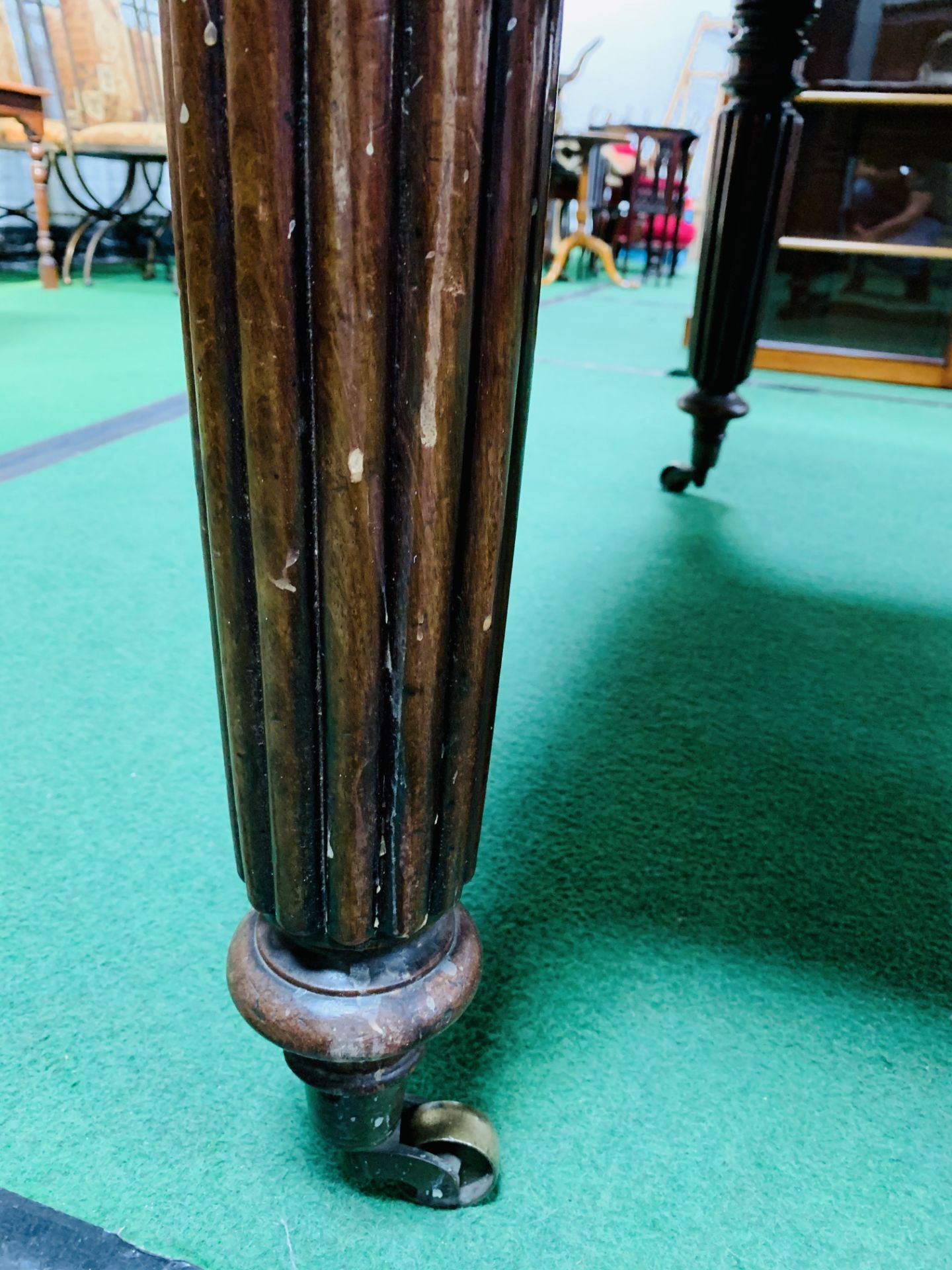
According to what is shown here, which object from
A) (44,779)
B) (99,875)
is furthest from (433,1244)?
(44,779)

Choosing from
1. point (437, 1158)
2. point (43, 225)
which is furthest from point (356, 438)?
point (43, 225)

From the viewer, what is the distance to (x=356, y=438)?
A: 0.25 meters

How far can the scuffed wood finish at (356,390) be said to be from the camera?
224mm

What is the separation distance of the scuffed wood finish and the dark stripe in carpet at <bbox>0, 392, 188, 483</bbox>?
103cm

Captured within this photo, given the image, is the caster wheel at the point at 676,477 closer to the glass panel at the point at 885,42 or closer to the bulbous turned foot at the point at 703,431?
the bulbous turned foot at the point at 703,431

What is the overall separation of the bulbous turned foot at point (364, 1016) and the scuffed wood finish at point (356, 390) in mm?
29

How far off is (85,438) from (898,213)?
1.92m

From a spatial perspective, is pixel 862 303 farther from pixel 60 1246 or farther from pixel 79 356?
pixel 60 1246

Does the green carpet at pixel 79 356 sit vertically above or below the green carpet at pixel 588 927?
below

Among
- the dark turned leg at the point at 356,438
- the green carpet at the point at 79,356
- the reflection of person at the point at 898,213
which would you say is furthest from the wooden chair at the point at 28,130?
the dark turned leg at the point at 356,438

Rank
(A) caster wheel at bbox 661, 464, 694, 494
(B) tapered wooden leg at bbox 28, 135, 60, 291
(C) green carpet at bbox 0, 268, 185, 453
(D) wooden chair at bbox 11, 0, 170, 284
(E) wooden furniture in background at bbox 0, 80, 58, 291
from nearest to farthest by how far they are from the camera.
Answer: (A) caster wheel at bbox 661, 464, 694, 494 < (C) green carpet at bbox 0, 268, 185, 453 < (E) wooden furniture in background at bbox 0, 80, 58, 291 < (B) tapered wooden leg at bbox 28, 135, 60, 291 < (D) wooden chair at bbox 11, 0, 170, 284

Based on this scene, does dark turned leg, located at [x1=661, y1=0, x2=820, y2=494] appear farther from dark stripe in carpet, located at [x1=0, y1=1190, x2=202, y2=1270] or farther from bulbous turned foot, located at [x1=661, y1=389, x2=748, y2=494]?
dark stripe in carpet, located at [x1=0, y1=1190, x2=202, y2=1270]

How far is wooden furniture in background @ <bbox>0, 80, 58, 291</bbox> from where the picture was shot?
2.66 metres

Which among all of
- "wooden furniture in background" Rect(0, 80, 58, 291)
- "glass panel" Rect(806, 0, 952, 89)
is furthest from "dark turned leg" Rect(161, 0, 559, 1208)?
"wooden furniture in background" Rect(0, 80, 58, 291)
